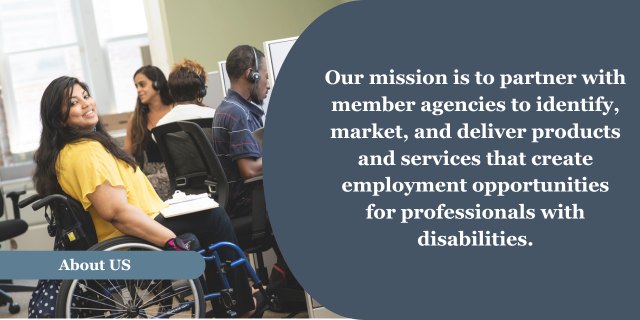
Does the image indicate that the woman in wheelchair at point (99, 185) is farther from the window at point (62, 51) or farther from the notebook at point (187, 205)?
the window at point (62, 51)

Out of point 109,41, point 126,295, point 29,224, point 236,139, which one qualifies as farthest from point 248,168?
point 109,41

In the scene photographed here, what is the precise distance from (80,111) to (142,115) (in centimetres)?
154

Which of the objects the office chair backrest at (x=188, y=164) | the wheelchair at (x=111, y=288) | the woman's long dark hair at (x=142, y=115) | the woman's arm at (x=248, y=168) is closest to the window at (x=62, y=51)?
the woman's long dark hair at (x=142, y=115)

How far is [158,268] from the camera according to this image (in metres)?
1.60

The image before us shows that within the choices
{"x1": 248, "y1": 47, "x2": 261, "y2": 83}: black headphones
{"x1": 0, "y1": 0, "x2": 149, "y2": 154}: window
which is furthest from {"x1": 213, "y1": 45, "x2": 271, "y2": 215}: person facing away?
{"x1": 0, "y1": 0, "x2": 149, "y2": 154}: window

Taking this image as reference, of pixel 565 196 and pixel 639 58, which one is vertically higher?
pixel 639 58

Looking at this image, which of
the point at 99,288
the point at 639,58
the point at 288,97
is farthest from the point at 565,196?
the point at 99,288

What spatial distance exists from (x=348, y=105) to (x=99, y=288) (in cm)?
105

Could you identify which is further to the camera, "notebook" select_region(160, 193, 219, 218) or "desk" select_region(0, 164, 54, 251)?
"desk" select_region(0, 164, 54, 251)

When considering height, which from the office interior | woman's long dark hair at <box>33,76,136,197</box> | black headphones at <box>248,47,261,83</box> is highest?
the office interior

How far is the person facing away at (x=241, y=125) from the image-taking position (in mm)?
2180

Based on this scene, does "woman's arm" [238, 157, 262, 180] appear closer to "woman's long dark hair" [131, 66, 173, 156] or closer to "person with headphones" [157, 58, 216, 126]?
"person with headphones" [157, 58, 216, 126]

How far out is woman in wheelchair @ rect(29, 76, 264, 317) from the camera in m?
1.66

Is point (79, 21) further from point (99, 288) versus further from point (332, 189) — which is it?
point (332, 189)
